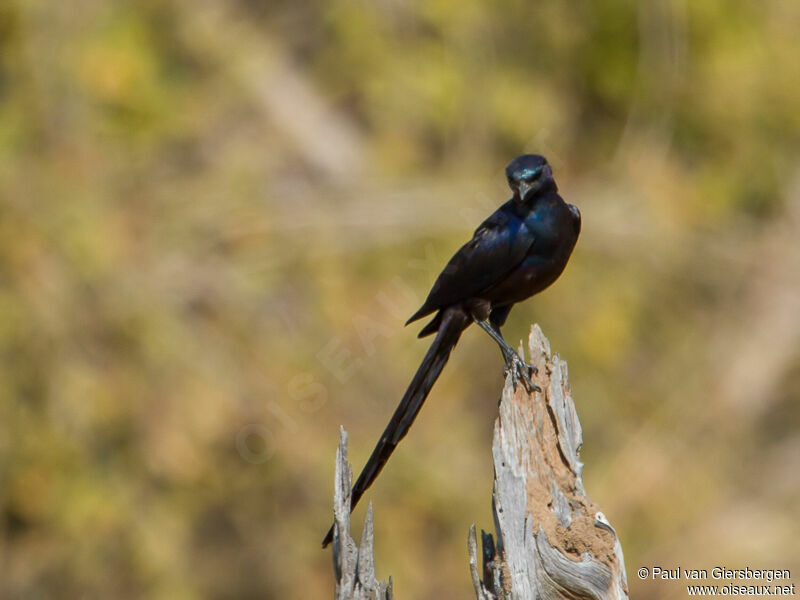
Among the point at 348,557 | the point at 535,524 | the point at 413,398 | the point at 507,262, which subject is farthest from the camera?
the point at 507,262

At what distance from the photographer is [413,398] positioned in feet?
13.9

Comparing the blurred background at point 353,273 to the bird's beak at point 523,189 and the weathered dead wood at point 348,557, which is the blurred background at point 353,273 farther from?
the weathered dead wood at point 348,557

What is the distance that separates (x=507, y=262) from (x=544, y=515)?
1.10 meters

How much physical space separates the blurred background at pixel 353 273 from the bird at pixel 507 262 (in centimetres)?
348

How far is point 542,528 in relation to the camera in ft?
12.2

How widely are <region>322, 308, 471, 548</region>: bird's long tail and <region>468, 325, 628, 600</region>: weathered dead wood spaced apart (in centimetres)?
43

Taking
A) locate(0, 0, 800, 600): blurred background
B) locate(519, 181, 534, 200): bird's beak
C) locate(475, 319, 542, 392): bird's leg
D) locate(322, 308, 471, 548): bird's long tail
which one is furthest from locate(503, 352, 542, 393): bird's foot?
locate(0, 0, 800, 600): blurred background

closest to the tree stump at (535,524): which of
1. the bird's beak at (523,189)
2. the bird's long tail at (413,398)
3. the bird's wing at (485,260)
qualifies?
the bird's long tail at (413,398)

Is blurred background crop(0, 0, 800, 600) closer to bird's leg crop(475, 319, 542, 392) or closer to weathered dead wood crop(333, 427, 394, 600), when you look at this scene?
bird's leg crop(475, 319, 542, 392)

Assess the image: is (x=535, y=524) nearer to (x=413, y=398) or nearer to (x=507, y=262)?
(x=413, y=398)

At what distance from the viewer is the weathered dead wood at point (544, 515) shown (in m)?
3.64

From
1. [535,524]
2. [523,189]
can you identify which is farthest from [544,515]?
[523,189]

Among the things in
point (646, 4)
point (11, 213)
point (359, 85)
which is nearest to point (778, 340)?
point (646, 4)

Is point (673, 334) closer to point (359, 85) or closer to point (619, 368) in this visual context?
point (619, 368)
